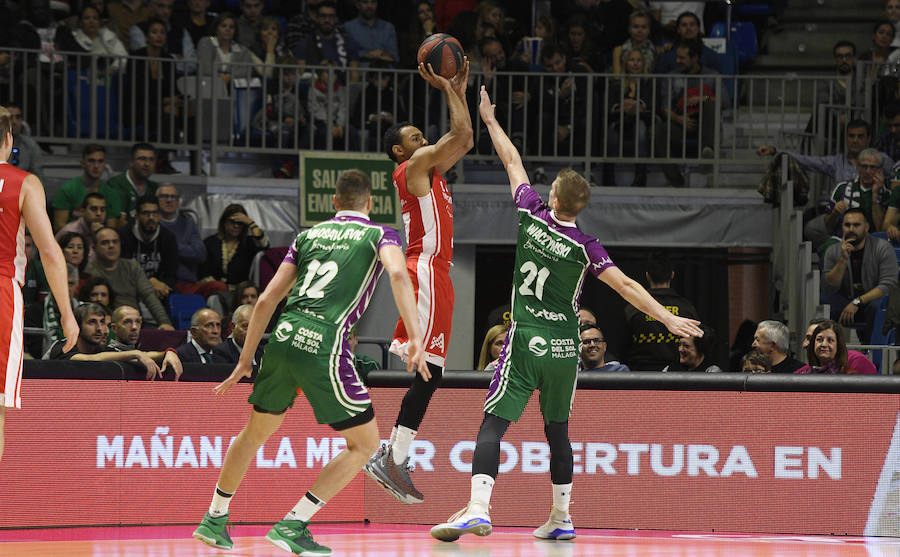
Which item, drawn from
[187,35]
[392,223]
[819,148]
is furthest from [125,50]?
[819,148]

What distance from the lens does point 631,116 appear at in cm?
1544

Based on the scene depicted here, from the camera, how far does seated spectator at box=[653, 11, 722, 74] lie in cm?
1586

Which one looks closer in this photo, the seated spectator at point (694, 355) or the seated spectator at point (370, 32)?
the seated spectator at point (694, 355)

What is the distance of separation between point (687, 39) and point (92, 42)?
6.54 metres

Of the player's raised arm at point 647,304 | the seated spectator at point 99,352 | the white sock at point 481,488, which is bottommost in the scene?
the white sock at point 481,488

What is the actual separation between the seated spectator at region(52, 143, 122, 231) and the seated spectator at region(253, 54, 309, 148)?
208 cm

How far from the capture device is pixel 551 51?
51.4 ft

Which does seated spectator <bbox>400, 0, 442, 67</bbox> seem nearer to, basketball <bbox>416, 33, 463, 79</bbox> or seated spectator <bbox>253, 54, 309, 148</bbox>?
seated spectator <bbox>253, 54, 309, 148</bbox>

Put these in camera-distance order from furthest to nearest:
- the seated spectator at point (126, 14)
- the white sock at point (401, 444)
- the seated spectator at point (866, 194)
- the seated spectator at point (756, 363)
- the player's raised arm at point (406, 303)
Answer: the seated spectator at point (126, 14)
the seated spectator at point (866, 194)
the seated spectator at point (756, 363)
the white sock at point (401, 444)
the player's raised arm at point (406, 303)

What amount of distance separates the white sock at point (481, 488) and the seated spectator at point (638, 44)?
8829 mm

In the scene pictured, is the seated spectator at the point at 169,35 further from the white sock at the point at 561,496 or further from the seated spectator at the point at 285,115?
the white sock at the point at 561,496

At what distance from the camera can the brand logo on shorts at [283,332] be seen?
7.12 metres

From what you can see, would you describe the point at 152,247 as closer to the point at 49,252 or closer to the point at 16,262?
the point at 16,262

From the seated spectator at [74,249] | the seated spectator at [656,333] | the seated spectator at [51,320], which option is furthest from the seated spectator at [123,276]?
the seated spectator at [656,333]
